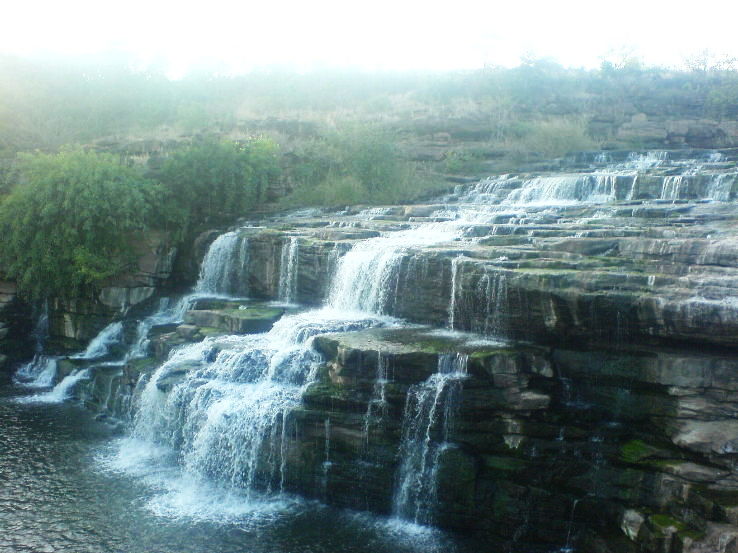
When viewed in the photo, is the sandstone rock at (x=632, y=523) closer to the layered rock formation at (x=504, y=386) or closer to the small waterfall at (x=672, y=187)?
the layered rock formation at (x=504, y=386)

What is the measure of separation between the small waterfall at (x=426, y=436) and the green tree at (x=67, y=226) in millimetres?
13021

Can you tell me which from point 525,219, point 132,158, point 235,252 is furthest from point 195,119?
point 525,219

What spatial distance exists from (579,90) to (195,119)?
66.4ft

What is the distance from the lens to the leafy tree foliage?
2475cm

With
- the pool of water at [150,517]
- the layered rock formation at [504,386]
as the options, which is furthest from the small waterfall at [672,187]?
the pool of water at [150,517]

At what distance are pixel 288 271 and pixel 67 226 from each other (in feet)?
Answer: 25.8

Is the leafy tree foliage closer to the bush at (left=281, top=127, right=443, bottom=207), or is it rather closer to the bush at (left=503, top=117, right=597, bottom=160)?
the bush at (left=281, top=127, right=443, bottom=207)

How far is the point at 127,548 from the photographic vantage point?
1115 cm

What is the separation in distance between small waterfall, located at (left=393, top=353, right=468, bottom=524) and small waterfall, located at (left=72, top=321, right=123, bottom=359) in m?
11.8

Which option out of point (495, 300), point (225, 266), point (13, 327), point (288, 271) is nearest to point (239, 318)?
point (288, 271)

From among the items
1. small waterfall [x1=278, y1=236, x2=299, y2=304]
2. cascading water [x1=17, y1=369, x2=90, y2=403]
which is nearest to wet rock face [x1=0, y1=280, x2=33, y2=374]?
cascading water [x1=17, y1=369, x2=90, y2=403]

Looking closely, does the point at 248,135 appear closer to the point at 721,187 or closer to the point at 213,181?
the point at 213,181

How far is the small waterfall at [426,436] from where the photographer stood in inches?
472

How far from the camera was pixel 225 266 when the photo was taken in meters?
21.2
